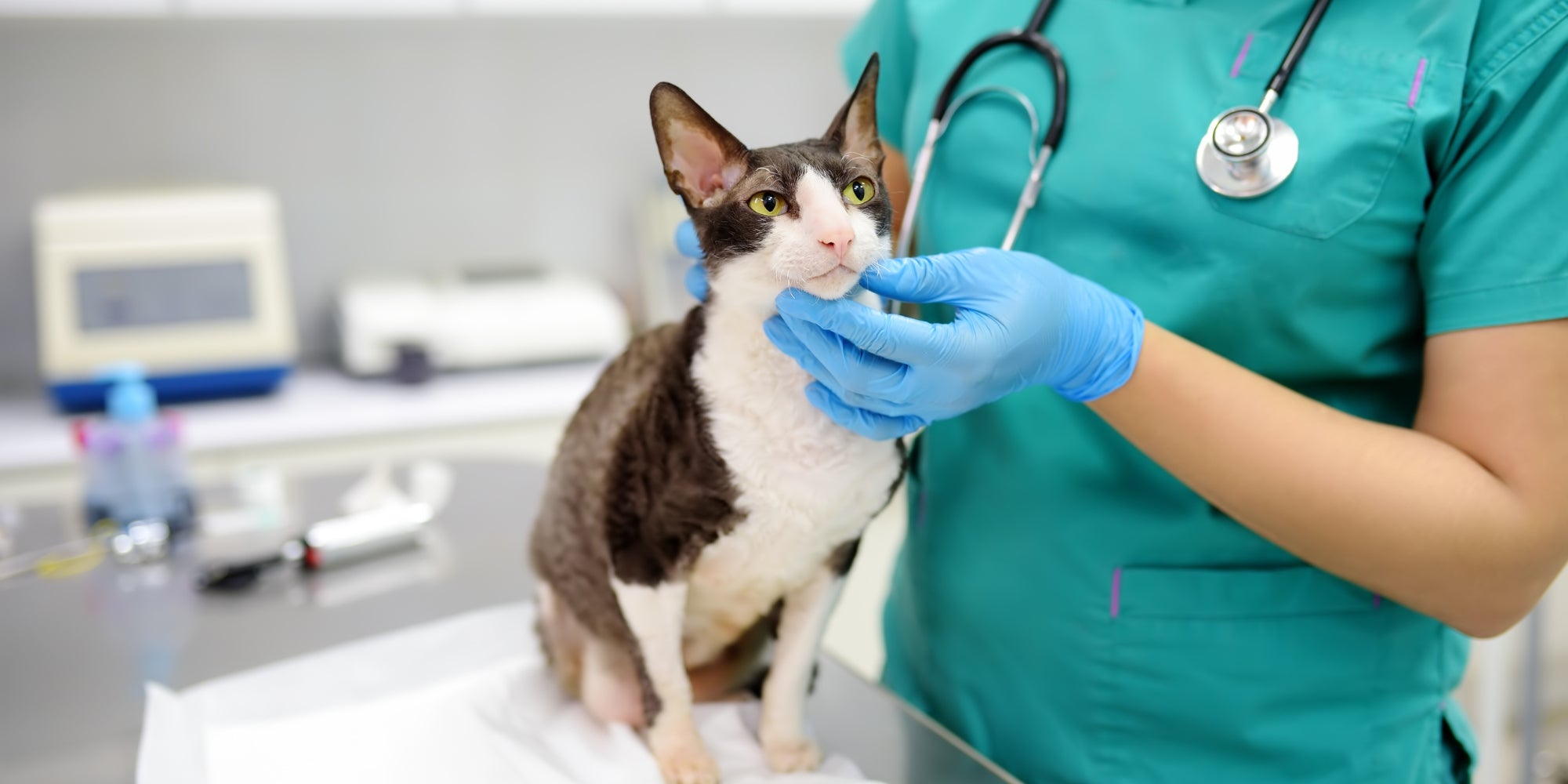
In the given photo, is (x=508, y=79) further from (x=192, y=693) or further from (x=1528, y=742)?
(x=1528, y=742)

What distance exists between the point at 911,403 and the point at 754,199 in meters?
0.19

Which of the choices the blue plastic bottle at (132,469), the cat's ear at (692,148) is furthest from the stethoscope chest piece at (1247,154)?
the blue plastic bottle at (132,469)

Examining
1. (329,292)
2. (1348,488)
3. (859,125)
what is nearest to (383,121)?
(329,292)

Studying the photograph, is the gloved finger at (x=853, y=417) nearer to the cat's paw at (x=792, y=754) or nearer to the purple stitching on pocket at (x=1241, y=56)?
the cat's paw at (x=792, y=754)

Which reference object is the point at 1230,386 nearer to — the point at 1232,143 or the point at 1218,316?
the point at 1218,316

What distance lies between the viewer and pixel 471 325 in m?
2.29

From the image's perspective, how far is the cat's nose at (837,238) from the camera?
Result: 0.66 m

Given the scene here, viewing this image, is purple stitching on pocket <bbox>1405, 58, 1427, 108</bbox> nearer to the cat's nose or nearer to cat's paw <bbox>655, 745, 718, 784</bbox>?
the cat's nose

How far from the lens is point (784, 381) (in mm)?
778

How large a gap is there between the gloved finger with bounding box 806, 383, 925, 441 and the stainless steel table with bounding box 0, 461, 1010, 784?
31cm

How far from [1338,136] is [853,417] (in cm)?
43

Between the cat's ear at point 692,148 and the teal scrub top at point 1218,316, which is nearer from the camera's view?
the cat's ear at point 692,148

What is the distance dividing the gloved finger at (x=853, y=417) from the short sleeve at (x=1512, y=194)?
41 cm

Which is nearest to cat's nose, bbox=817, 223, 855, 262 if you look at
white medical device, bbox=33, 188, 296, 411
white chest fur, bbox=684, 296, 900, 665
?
white chest fur, bbox=684, 296, 900, 665
